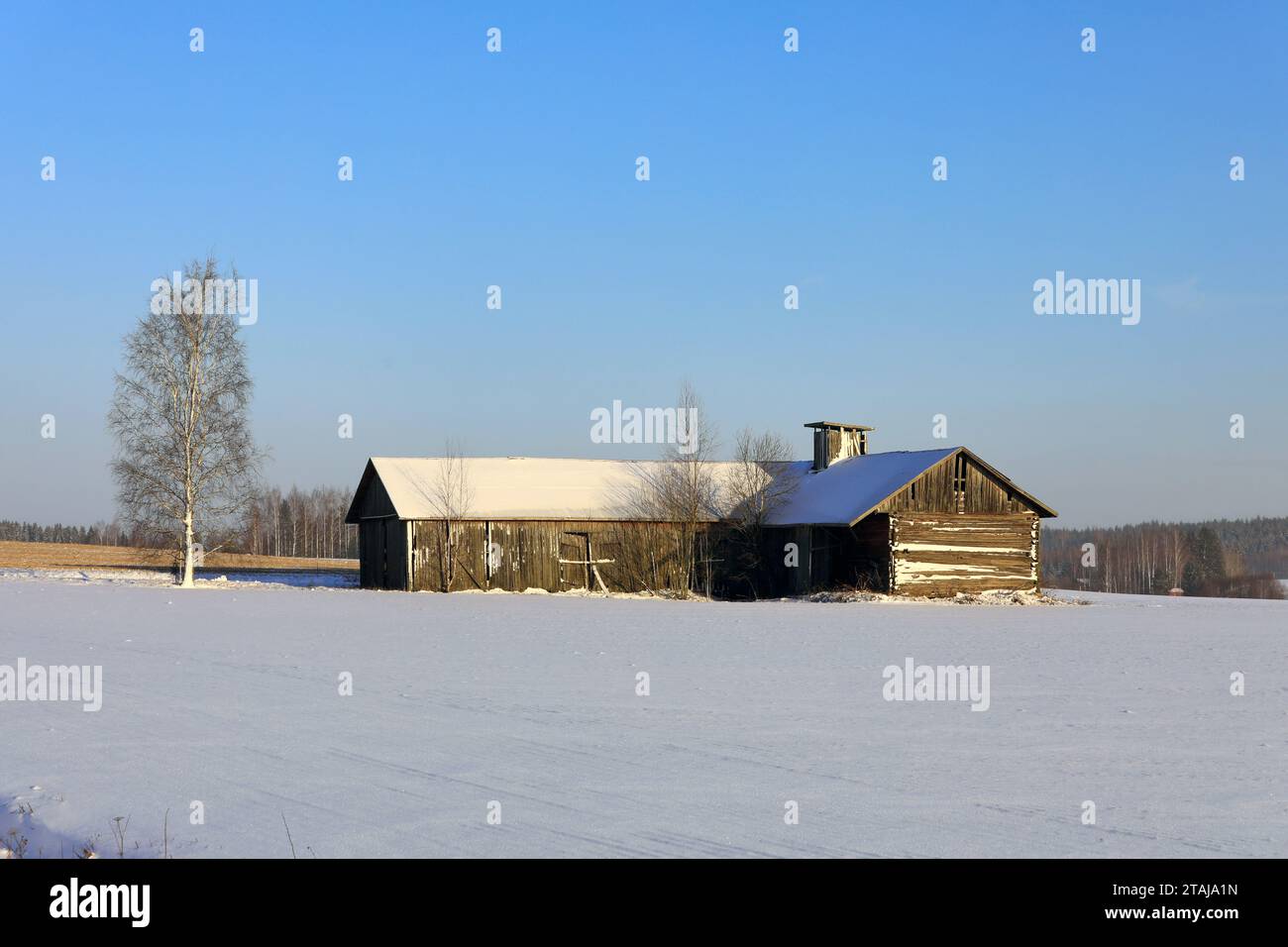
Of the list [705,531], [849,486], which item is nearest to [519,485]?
[705,531]

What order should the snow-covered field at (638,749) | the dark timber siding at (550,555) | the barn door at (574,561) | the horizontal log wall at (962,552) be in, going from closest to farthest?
1. the snow-covered field at (638,749)
2. the horizontal log wall at (962,552)
3. the dark timber siding at (550,555)
4. the barn door at (574,561)

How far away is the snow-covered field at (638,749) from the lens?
304 inches

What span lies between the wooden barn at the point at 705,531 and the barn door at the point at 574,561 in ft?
0.15

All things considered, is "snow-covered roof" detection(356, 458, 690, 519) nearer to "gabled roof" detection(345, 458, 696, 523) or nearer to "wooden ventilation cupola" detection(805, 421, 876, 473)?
"gabled roof" detection(345, 458, 696, 523)

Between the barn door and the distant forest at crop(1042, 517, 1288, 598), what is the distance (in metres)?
21.0

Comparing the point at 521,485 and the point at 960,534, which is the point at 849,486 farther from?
the point at 521,485

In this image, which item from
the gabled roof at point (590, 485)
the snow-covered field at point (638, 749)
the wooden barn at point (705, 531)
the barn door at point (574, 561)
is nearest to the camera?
the snow-covered field at point (638, 749)

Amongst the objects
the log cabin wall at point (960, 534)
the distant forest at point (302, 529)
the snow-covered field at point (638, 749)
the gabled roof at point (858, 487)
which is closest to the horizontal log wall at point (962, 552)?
the log cabin wall at point (960, 534)

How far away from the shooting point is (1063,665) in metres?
18.0

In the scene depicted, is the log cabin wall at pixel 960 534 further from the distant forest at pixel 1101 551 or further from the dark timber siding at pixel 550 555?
the distant forest at pixel 1101 551

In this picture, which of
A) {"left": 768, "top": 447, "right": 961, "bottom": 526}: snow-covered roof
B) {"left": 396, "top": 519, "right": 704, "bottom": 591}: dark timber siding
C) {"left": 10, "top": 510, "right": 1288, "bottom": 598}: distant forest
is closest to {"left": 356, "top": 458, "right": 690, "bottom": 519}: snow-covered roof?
{"left": 396, "top": 519, "right": 704, "bottom": 591}: dark timber siding

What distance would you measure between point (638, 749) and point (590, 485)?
3328 centimetres

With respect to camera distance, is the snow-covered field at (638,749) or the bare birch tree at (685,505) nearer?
the snow-covered field at (638,749)
